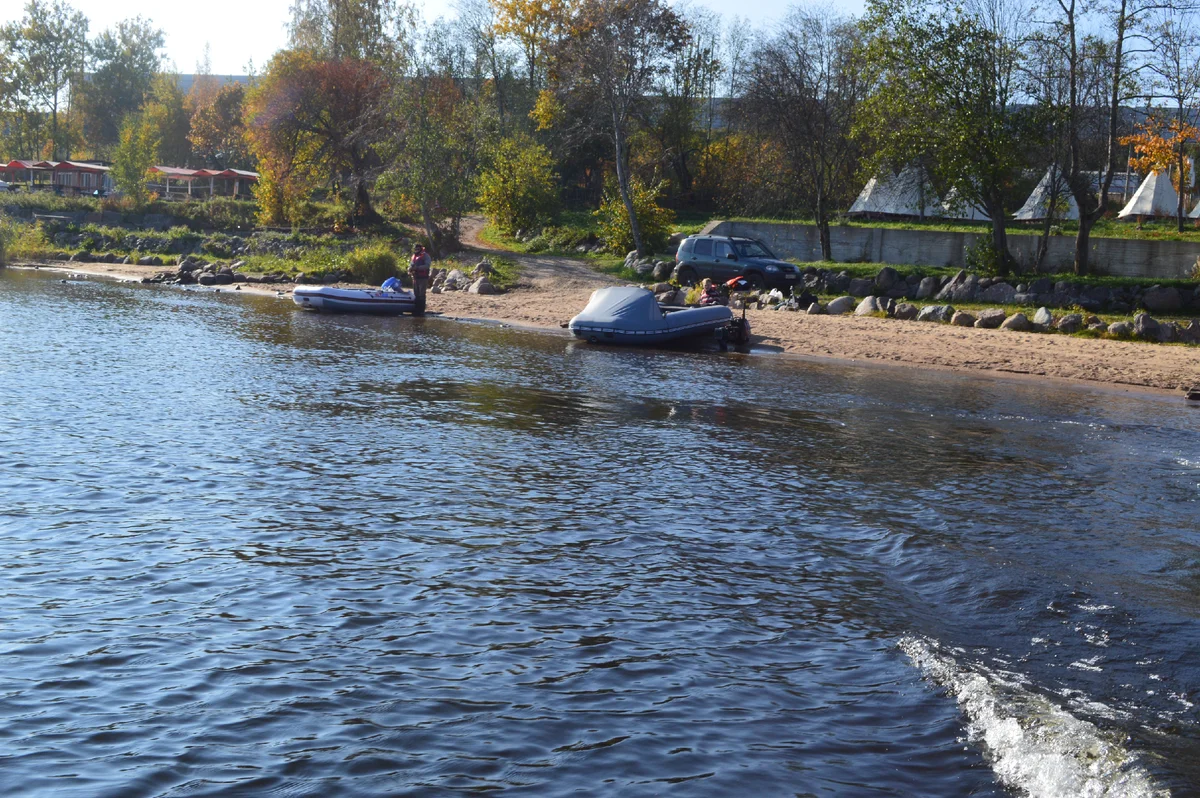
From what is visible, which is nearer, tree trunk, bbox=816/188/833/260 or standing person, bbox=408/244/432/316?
standing person, bbox=408/244/432/316

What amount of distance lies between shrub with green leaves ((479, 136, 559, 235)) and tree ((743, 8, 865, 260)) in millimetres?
8907

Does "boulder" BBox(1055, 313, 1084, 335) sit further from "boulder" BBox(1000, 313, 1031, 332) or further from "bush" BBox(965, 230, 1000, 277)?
"bush" BBox(965, 230, 1000, 277)

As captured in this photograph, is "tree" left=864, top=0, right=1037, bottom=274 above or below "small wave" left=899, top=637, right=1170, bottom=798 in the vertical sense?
above

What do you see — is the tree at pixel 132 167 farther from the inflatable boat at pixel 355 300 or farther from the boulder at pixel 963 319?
the boulder at pixel 963 319

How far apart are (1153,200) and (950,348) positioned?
22956 mm

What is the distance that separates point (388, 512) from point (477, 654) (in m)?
3.81

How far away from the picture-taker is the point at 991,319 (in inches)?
1053

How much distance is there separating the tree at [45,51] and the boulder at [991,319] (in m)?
85.6

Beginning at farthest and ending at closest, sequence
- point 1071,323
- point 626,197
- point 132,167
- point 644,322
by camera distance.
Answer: point 132,167, point 626,197, point 644,322, point 1071,323

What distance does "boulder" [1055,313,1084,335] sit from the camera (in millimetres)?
25562

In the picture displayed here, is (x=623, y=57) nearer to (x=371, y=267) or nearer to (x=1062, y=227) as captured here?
(x=371, y=267)

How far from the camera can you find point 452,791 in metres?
5.50

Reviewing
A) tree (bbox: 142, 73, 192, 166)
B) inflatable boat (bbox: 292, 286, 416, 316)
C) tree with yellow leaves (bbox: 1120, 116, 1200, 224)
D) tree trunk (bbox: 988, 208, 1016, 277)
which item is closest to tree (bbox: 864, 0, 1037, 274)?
tree trunk (bbox: 988, 208, 1016, 277)

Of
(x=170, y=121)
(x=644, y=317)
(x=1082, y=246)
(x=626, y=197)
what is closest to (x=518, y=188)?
(x=626, y=197)
